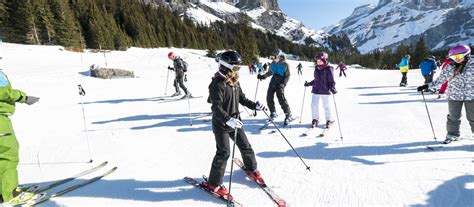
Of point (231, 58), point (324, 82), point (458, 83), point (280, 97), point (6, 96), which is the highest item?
point (231, 58)

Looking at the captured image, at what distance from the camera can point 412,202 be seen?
398 cm

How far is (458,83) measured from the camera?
5.63m

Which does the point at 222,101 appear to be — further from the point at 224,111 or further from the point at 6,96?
the point at 6,96

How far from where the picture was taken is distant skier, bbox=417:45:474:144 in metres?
5.48

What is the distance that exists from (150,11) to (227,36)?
4120 cm

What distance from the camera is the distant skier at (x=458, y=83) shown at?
5.48 m

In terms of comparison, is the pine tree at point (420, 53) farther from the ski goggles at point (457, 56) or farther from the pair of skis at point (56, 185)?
the pair of skis at point (56, 185)

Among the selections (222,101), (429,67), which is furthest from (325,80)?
(429,67)

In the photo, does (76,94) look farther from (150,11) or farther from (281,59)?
(150,11)

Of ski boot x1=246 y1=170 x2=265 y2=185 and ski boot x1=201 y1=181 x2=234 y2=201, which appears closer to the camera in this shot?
ski boot x1=201 y1=181 x2=234 y2=201

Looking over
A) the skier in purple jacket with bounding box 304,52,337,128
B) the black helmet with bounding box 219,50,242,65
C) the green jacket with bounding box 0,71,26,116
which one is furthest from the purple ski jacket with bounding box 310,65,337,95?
the green jacket with bounding box 0,71,26,116

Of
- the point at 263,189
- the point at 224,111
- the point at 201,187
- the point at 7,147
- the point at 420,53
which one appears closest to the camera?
the point at 7,147

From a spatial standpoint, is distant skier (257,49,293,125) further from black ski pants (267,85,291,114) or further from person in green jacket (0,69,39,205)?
person in green jacket (0,69,39,205)

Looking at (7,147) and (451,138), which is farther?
(451,138)
